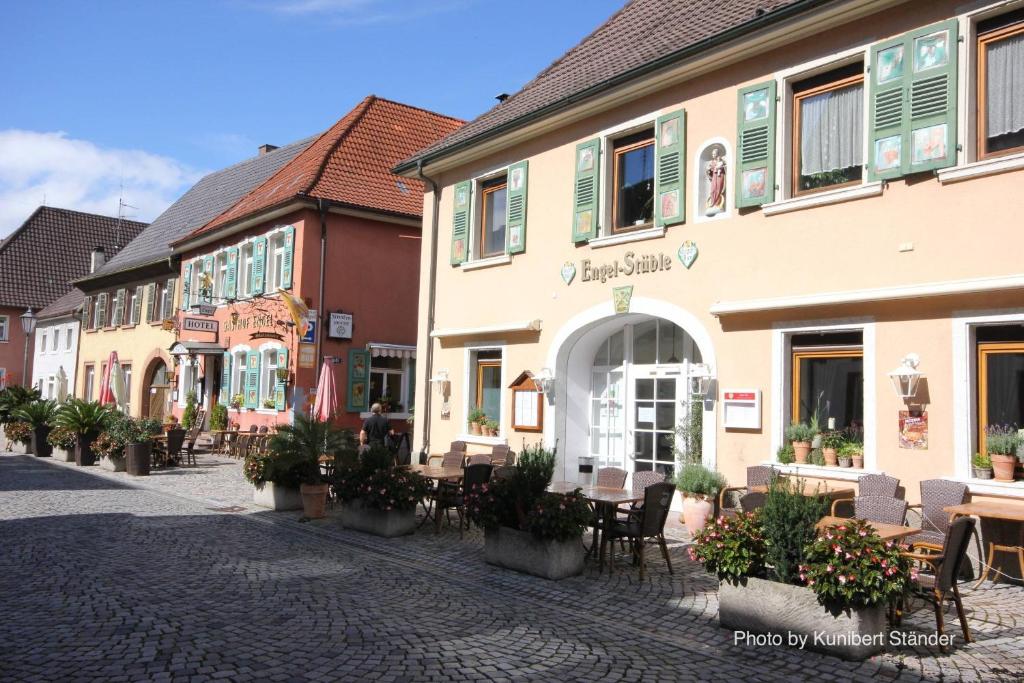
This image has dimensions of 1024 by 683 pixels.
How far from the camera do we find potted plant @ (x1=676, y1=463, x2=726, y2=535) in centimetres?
982

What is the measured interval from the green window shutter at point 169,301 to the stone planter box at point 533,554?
21975 millimetres

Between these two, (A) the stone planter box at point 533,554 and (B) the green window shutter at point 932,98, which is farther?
(B) the green window shutter at point 932,98

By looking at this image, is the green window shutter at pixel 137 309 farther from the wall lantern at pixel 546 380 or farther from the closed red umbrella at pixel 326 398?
the wall lantern at pixel 546 380

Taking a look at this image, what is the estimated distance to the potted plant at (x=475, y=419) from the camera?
14163 millimetres

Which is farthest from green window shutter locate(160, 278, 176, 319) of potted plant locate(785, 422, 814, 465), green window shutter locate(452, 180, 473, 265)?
potted plant locate(785, 422, 814, 465)

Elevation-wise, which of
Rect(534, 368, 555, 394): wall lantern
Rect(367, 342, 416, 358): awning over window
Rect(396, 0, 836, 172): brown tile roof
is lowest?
Rect(534, 368, 555, 394): wall lantern

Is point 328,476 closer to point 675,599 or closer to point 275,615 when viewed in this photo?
point 275,615

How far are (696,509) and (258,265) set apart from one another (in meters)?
15.2

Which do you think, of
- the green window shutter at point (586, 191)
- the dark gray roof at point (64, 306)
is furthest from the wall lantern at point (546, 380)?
the dark gray roof at point (64, 306)

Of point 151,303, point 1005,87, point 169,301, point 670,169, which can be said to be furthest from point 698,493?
point 151,303

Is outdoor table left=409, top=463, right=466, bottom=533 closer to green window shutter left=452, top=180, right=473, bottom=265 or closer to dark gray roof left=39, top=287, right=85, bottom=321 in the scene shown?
green window shutter left=452, top=180, right=473, bottom=265

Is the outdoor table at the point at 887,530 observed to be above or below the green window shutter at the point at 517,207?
below

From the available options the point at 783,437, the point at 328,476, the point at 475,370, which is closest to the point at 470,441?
the point at 475,370

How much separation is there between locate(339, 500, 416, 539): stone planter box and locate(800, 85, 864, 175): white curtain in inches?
252
